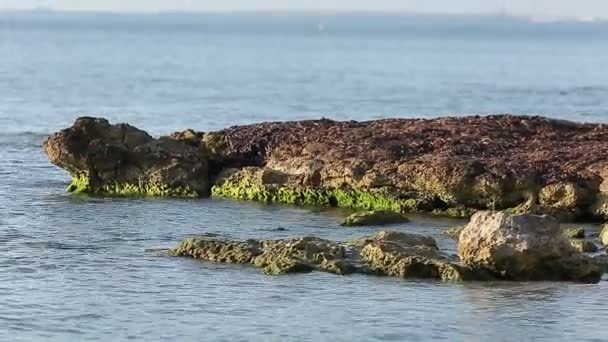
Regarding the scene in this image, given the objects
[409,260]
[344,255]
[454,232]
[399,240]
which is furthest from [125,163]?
[409,260]

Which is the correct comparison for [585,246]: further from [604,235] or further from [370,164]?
[370,164]

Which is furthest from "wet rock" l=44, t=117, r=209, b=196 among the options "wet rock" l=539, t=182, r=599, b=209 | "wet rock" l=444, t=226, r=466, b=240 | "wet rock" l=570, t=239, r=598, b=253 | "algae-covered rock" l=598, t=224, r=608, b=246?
"wet rock" l=570, t=239, r=598, b=253

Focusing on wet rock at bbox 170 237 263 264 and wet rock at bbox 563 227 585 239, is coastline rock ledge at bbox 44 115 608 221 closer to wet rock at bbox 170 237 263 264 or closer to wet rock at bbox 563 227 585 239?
wet rock at bbox 563 227 585 239

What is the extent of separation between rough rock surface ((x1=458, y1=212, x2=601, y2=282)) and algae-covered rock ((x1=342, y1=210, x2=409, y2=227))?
210 inches

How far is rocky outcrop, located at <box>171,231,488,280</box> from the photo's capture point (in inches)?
872

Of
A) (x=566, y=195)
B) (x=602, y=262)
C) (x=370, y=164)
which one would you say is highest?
(x=370, y=164)

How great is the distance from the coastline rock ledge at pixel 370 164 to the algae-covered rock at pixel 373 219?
4.71 feet

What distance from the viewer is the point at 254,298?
68.5 ft

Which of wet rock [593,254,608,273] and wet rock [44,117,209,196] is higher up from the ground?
wet rock [44,117,209,196]

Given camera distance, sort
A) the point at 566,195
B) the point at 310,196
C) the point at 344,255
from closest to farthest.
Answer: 1. the point at 344,255
2. the point at 566,195
3. the point at 310,196

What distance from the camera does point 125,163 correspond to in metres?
32.1

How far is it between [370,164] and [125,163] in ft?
18.8

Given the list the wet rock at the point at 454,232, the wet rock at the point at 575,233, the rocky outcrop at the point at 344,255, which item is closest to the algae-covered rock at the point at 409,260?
the rocky outcrop at the point at 344,255

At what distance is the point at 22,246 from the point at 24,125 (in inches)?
1091
